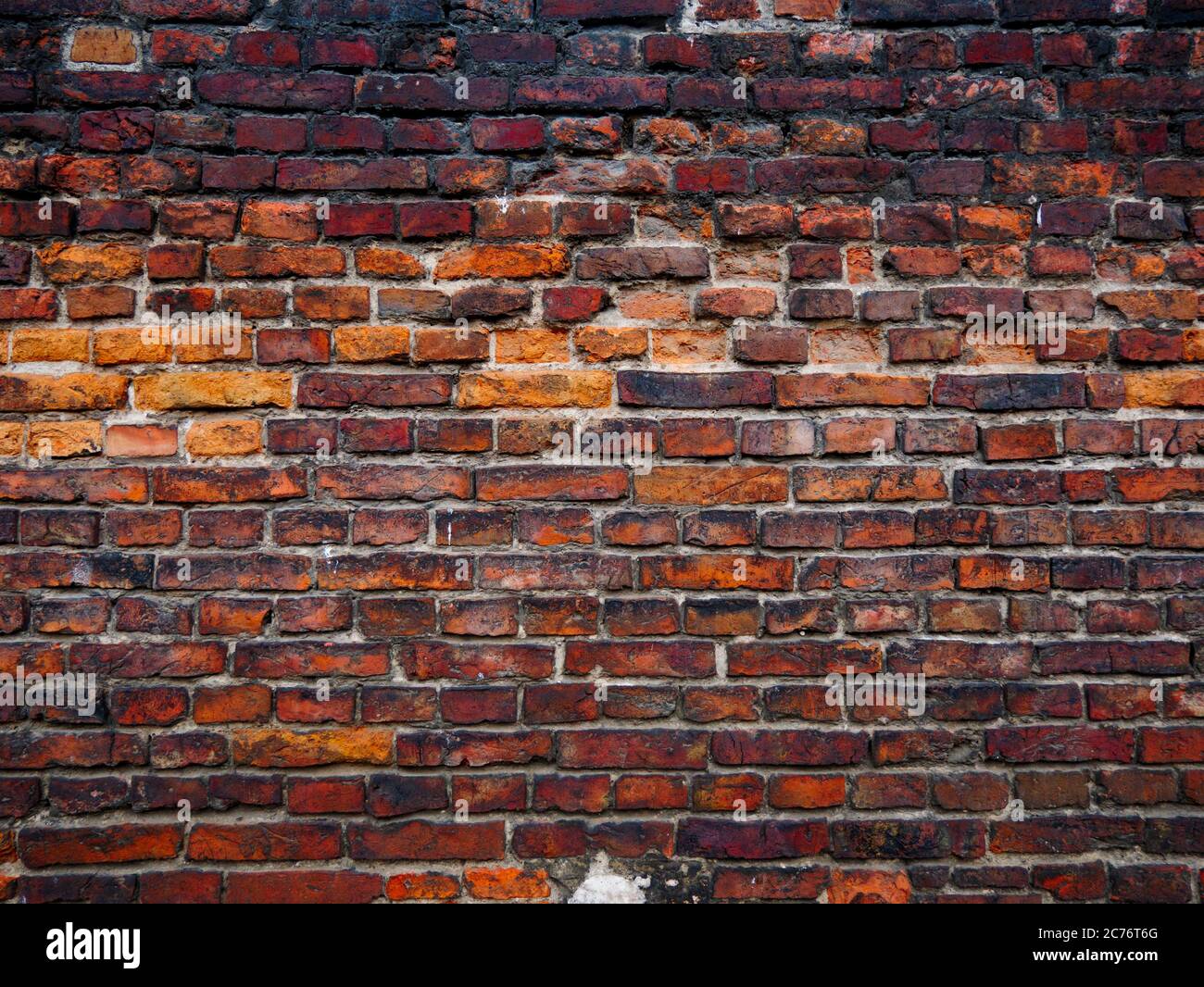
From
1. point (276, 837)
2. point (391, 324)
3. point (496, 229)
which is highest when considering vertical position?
point (496, 229)

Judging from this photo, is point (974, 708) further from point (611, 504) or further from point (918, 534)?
point (611, 504)

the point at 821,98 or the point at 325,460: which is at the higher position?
the point at 821,98

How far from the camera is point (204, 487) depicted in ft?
5.67

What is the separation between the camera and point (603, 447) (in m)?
1.74

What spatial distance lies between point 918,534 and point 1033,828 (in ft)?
2.15

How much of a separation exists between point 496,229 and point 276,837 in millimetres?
1355

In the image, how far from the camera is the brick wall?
1.71m

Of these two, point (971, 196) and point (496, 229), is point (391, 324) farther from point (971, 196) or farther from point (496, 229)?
point (971, 196)

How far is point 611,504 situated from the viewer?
5.71 ft

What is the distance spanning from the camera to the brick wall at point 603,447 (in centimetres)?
171

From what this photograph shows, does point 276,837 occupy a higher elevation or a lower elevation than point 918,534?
lower
